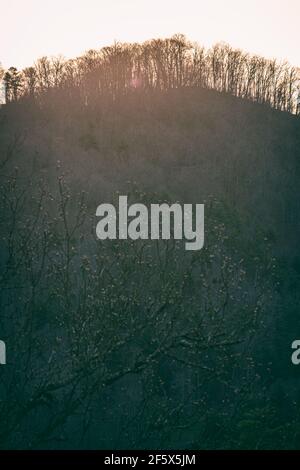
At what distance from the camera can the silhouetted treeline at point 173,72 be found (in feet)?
215

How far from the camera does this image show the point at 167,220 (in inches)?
513

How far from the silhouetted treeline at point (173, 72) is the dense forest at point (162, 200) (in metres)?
0.14

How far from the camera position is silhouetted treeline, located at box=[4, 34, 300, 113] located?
6562 centimetres

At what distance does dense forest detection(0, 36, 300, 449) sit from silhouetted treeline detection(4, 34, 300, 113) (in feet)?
0.46

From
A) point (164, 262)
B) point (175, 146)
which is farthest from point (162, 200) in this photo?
point (175, 146)

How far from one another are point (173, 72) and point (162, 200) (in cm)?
5349

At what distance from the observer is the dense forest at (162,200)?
1091 centimetres

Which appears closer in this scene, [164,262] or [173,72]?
[164,262]

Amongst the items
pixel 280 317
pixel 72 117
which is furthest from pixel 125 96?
pixel 280 317

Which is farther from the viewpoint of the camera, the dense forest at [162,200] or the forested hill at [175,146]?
the forested hill at [175,146]

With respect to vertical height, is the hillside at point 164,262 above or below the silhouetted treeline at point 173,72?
below

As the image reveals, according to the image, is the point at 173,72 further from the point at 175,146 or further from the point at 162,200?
the point at 162,200

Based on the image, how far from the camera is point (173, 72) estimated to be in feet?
229

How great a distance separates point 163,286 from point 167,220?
7.16 ft
